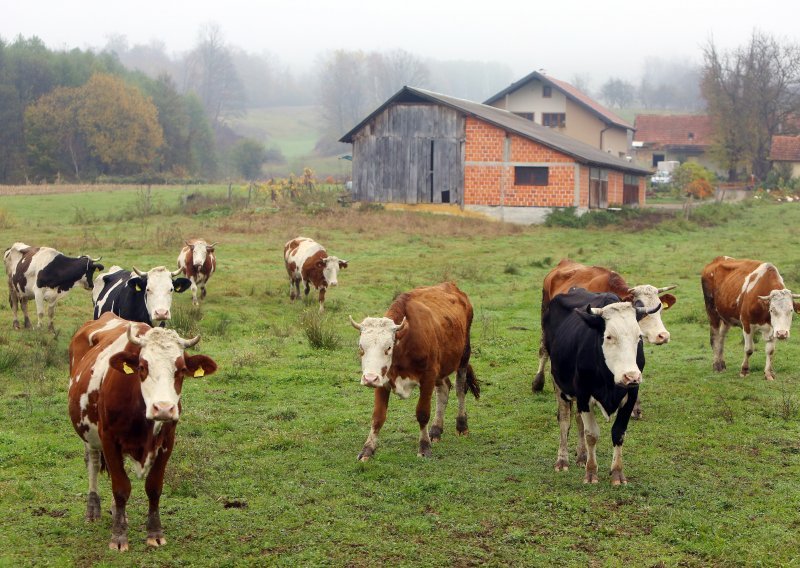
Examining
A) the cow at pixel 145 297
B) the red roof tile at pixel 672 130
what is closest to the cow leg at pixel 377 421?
the cow at pixel 145 297

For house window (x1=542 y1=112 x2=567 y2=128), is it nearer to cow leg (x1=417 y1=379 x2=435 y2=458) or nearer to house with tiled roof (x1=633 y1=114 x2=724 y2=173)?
house with tiled roof (x1=633 y1=114 x2=724 y2=173)

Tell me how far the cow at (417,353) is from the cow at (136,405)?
2.28 metres

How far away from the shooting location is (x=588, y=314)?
320 inches

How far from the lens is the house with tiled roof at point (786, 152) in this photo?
2653 inches

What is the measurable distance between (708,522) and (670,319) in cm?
1056

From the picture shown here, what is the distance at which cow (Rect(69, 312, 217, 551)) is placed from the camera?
20.9ft

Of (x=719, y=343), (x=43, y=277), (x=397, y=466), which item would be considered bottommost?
(x=397, y=466)

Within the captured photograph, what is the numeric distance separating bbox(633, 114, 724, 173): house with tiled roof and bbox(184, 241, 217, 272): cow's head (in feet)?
212

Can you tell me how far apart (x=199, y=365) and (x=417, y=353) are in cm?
288

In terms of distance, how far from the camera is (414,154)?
40219 mm

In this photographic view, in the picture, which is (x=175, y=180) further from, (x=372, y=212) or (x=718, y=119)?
(x=718, y=119)

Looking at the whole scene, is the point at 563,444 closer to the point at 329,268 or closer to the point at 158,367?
the point at 158,367

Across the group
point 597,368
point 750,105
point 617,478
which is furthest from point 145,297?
point 750,105

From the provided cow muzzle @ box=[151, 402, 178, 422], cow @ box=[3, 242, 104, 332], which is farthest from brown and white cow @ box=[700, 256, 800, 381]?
cow @ box=[3, 242, 104, 332]
